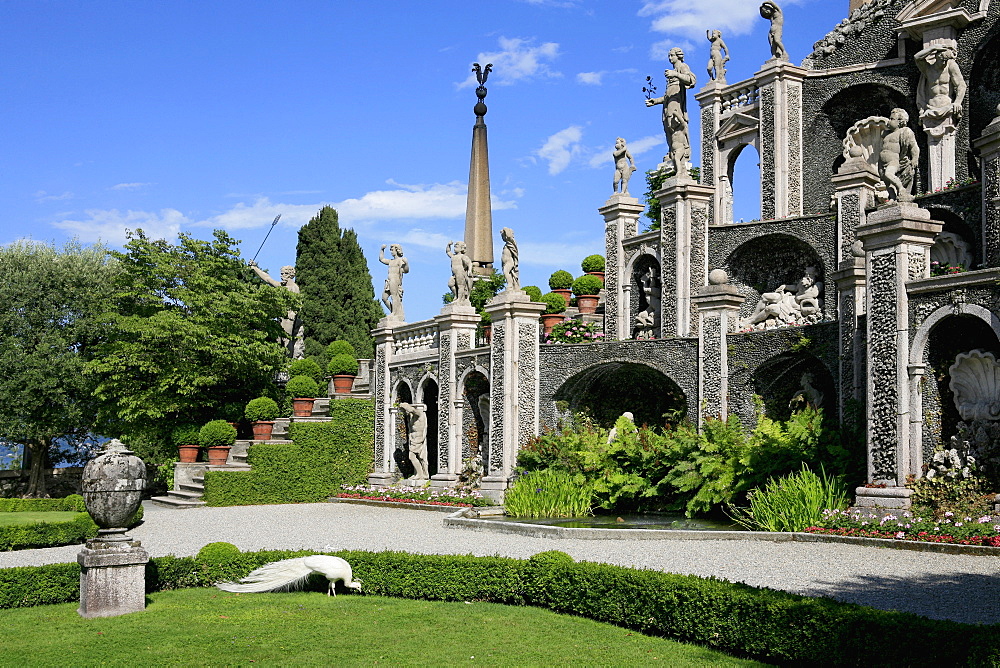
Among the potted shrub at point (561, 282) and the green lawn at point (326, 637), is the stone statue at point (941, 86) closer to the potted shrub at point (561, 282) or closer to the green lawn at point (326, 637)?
the potted shrub at point (561, 282)

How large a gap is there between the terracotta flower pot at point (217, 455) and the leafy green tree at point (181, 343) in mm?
1944

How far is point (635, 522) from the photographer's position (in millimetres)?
18250

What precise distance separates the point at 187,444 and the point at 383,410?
570 centimetres

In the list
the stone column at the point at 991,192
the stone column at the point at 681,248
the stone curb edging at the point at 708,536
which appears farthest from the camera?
the stone column at the point at 681,248

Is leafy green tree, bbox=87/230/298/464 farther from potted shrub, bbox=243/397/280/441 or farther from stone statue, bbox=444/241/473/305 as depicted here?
stone statue, bbox=444/241/473/305

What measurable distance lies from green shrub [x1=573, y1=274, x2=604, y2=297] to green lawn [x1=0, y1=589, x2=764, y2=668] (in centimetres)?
2118

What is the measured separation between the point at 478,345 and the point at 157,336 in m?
9.53

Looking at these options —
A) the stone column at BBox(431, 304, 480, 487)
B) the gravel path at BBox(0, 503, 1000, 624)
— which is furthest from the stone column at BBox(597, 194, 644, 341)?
the gravel path at BBox(0, 503, 1000, 624)

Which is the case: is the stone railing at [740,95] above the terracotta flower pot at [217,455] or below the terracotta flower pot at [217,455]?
above

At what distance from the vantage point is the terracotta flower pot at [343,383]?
3219cm

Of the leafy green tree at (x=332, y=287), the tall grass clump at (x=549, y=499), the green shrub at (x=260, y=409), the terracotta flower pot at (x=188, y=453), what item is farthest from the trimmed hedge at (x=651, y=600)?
the leafy green tree at (x=332, y=287)

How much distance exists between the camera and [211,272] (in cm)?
3119

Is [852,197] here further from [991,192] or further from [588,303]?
[588,303]

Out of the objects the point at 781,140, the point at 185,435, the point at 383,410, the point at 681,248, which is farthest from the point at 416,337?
the point at 781,140
